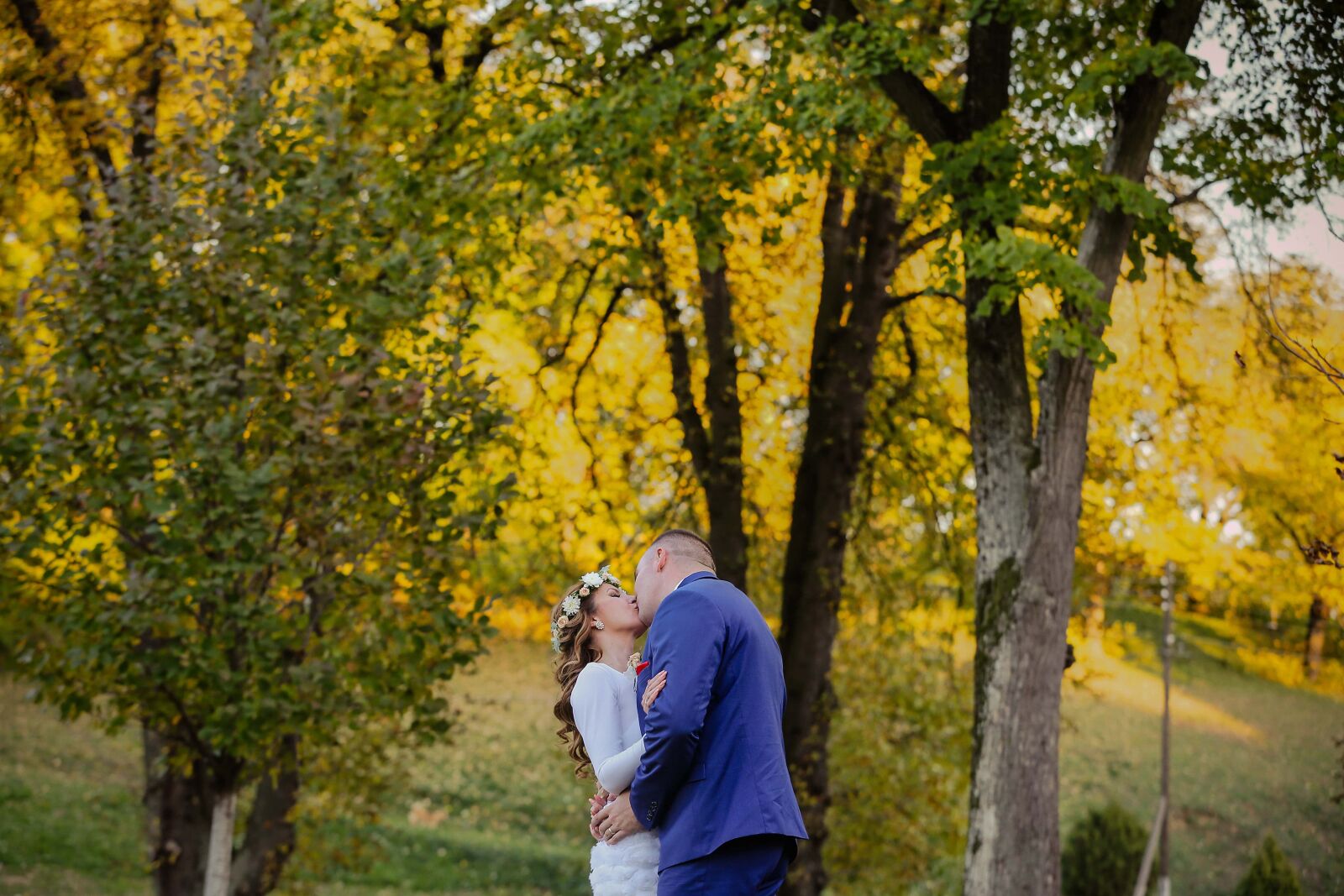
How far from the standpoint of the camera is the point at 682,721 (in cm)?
323

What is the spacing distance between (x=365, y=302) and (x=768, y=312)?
23.9 feet

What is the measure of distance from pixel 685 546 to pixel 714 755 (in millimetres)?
670

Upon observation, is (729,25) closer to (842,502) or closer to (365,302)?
(365,302)

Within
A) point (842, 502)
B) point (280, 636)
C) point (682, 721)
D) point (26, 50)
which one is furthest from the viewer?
point (842, 502)

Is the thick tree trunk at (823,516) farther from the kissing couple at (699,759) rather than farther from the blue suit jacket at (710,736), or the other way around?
the blue suit jacket at (710,736)

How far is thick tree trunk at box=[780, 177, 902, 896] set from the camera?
37.9ft

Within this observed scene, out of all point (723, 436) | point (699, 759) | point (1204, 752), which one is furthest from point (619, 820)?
point (1204, 752)

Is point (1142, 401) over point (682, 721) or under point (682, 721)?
over

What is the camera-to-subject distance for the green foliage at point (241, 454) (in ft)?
20.9

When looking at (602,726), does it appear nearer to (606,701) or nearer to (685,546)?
(606,701)

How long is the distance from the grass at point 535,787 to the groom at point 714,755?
52.6 feet

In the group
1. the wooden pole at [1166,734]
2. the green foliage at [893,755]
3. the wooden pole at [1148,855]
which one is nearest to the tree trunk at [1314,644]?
the wooden pole at [1166,734]

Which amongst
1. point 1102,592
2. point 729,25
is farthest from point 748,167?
point 1102,592

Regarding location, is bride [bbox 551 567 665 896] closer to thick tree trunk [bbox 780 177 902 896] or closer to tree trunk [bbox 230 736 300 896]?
tree trunk [bbox 230 736 300 896]
